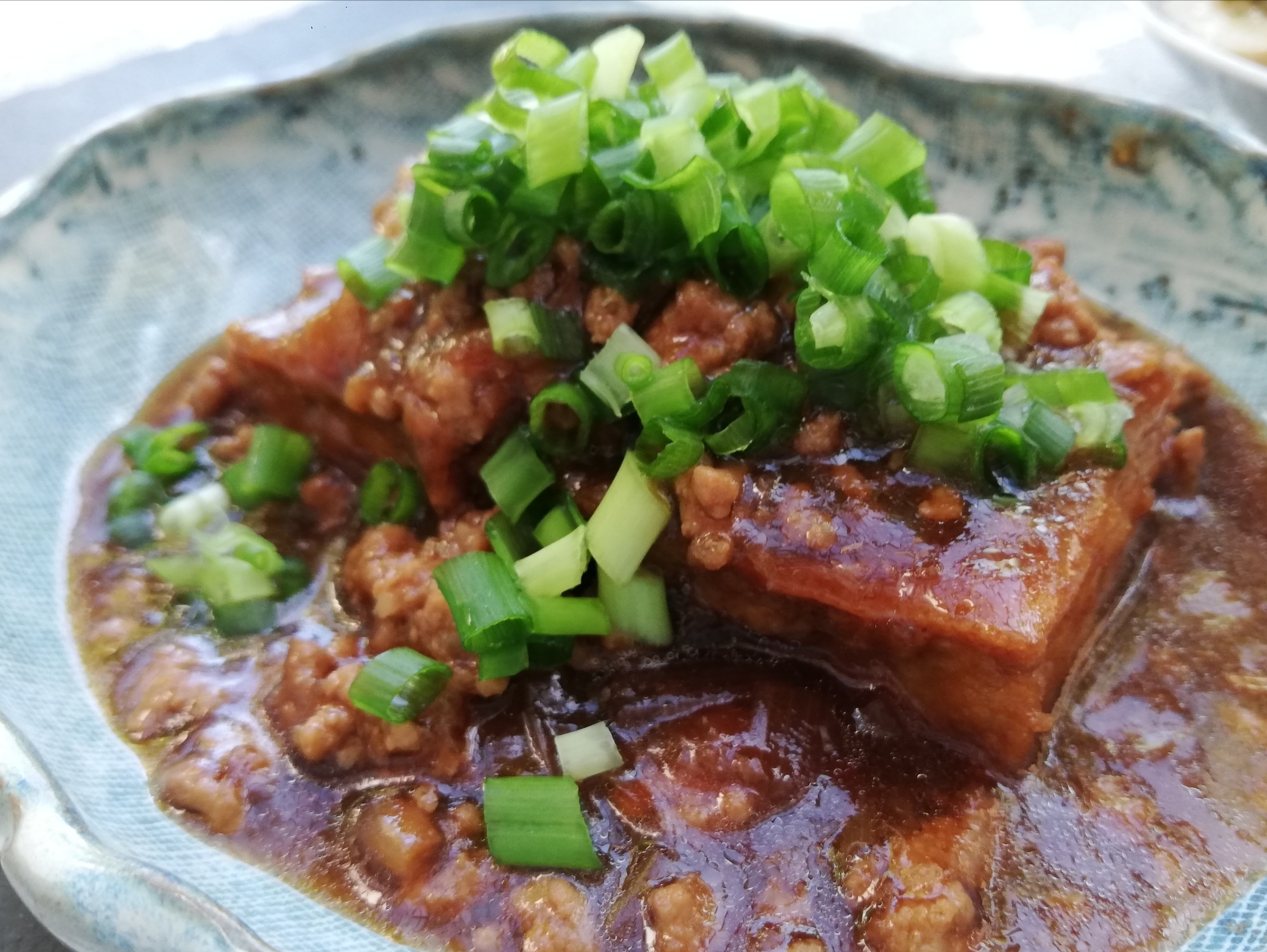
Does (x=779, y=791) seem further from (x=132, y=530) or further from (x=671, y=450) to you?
(x=132, y=530)

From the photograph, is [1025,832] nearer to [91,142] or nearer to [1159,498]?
[1159,498]

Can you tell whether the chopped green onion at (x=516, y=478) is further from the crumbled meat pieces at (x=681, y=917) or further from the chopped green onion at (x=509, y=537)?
the crumbled meat pieces at (x=681, y=917)

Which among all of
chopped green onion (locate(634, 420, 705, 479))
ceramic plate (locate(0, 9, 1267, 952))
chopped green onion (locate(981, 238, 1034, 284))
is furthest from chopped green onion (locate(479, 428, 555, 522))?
chopped green onion (locate(981, 238, 1034, 284))

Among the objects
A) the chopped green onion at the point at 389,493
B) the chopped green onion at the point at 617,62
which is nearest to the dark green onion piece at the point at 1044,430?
the chopped green onion at the point at 617,62

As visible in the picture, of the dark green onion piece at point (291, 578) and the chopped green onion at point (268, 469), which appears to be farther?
the chopped green onion at point (268, 469)

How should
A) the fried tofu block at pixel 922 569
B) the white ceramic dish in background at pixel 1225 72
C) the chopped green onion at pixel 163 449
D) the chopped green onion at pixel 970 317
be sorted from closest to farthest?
1. the fried tofu block at pixel 922 569
2. the chopped green onion at pixel 970 317
3. the chopped green onion at pixel 163 449
4. the white ceramic dish in background at pixel 1225 72

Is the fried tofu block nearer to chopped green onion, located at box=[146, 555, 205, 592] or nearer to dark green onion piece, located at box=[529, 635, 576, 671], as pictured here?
dark green onion piece, located at box=[529, 635, 576, 671]
